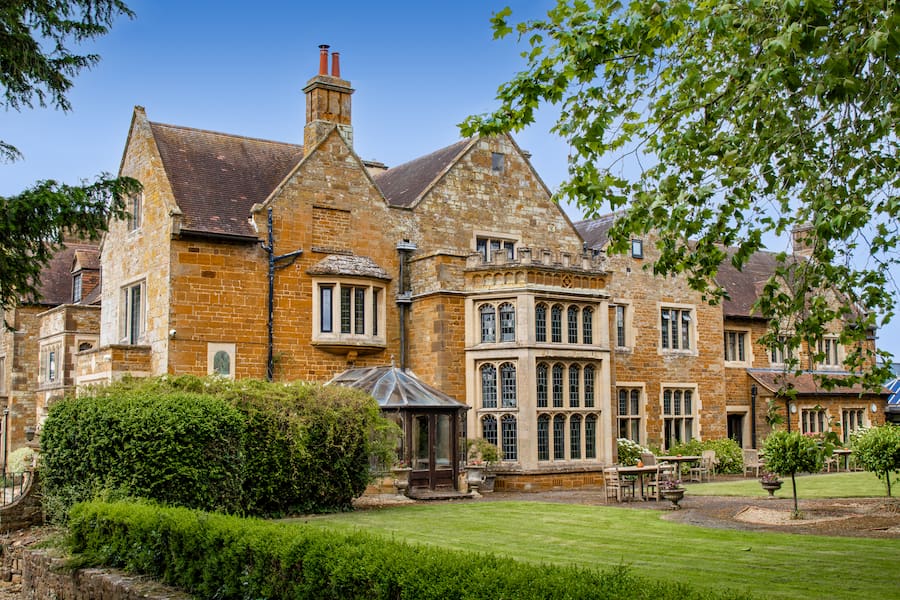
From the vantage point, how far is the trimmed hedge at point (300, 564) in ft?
26.3

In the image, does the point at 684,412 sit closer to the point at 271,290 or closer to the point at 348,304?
the point at 348,304

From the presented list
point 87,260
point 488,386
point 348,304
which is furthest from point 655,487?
point 87,260

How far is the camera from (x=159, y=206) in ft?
79.8

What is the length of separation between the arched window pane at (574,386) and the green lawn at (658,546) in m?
6.46

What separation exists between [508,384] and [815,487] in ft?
27.4

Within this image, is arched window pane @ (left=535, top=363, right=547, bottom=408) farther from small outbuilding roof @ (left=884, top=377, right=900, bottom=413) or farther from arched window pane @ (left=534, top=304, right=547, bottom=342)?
small outbuilding roof @ (left=884, top=377, right=900, bottom=413)

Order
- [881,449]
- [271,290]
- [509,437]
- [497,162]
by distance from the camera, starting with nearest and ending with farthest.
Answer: [881,449]
[271,290]
[509,437]
[497,162]

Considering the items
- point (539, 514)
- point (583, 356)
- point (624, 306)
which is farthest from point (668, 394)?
point (539, 514)

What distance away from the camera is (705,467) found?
2964 centimetres

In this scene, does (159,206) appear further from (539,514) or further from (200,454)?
(539,514)

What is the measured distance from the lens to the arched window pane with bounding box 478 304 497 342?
25.3m

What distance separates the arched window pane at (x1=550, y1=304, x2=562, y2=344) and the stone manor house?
38 millimetres

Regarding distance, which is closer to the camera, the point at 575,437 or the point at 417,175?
the point at 575,437

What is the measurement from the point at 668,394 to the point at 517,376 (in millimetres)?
10130
